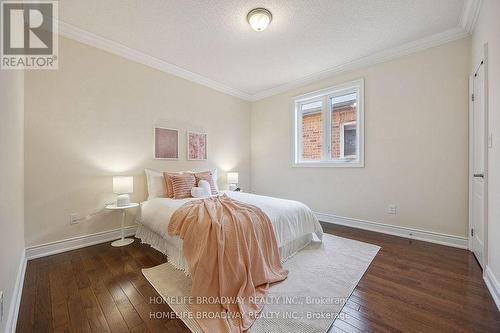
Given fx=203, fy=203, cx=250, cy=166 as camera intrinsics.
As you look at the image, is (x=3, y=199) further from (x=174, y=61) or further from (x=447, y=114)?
(x=447, y=114)

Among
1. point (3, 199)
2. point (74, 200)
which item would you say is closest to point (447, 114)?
point (3, 199)

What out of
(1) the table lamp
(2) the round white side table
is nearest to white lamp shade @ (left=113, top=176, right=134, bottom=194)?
(1) the table lamp

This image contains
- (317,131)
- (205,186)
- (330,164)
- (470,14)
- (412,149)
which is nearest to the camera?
(470,14)

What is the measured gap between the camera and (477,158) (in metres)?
2.29

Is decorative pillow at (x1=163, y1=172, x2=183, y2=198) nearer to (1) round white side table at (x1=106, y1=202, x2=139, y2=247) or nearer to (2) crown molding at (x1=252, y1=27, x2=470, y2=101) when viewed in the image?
(1) round white side table at (x1=106, y1=202, x2=139, y2=247)

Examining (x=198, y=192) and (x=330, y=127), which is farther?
(x=330, y=127)

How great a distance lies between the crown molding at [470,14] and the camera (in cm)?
207

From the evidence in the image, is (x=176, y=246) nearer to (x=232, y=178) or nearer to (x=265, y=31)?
(x=232, y=178)

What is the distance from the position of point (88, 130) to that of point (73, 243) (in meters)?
1.44

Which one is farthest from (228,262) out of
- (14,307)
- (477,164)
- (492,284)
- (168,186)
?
(477,164)

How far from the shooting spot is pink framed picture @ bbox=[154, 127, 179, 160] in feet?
11.0

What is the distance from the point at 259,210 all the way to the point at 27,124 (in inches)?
108

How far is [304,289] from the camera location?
1725 millimetres

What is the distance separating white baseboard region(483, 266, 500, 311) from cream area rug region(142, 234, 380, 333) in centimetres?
85
